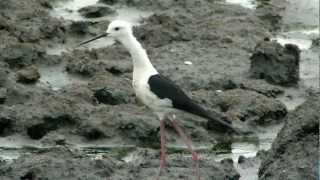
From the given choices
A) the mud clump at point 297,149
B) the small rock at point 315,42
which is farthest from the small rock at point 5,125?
the small rock at point 315,42

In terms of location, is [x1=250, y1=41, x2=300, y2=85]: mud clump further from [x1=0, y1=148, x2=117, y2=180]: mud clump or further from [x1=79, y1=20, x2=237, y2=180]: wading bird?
[x1=0, y1=148, x2=117, y2=180]: mud clump

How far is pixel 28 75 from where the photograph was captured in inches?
428

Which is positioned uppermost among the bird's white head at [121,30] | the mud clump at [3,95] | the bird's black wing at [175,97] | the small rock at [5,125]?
the bird's white head at [121,30]

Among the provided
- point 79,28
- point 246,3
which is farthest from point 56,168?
point 246,3

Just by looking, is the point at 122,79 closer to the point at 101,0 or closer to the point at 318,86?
the point at 318,86

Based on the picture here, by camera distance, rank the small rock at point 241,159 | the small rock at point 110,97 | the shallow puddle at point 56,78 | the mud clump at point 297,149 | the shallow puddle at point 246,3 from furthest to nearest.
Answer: the shallow puddle at point 246,3 < the shallow puddle at point 56,78 < the small rock at point 110,97 < the small rock at point 241,159 < the mud clump at point 297,149

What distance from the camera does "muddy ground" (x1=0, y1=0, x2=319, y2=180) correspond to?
8.23 meters

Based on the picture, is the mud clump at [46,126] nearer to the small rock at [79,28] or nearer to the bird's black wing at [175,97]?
the bird's black wing at [175,97]

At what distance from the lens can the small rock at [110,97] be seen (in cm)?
1038

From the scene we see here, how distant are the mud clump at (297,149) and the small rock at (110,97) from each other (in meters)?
2.65

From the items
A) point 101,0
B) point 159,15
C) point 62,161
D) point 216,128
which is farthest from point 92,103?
point 101,0

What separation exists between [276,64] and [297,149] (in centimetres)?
414

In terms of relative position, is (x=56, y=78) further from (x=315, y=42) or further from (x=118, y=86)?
(x=315, y=42)

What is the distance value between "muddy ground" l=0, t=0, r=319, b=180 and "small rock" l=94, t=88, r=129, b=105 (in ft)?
0.04
